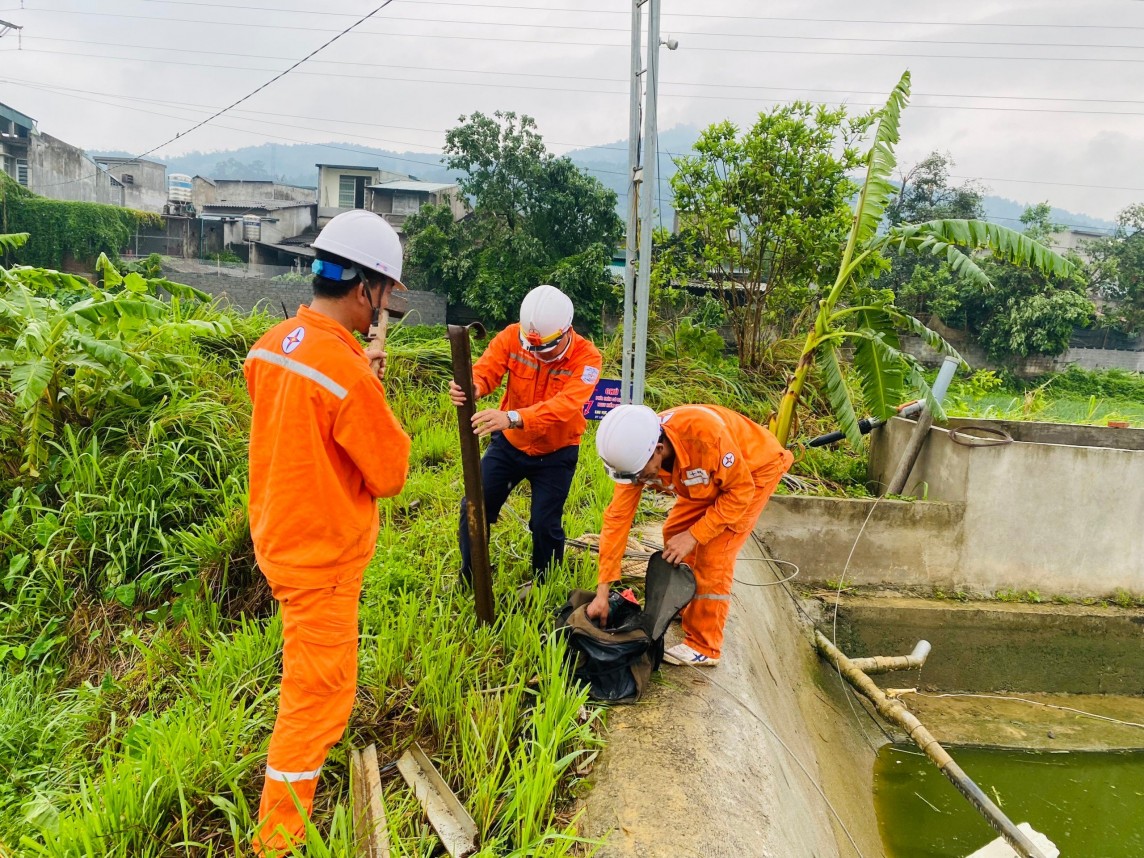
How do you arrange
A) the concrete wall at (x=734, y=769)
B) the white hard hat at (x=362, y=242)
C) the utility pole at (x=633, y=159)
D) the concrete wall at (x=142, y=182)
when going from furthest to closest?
the concrete wall at (x=142, y=182), the utility pole at (x=633, y=159), the concrete wall at (x=734, y=769), the white hard hat at (x=362, y=242)

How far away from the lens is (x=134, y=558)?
3969 millimetres

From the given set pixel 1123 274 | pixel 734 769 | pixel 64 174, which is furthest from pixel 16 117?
pixel 1123 274

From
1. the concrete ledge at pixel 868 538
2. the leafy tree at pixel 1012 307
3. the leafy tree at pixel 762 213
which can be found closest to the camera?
the concrete ledge at pixel 868 538

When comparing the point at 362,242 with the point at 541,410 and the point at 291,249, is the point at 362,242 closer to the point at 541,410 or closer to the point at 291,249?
the point at 541,410

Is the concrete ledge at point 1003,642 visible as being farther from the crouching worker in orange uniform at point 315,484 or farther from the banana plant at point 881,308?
the crouching worker in orange uniform at point 315,484

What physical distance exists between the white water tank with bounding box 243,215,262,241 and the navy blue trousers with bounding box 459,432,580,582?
2965 cm

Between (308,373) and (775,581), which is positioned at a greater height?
(308,373)

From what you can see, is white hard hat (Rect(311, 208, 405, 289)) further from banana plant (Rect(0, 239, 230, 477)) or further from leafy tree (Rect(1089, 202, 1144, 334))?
leafy tree (Rect(1089, 202, 1144, 334))

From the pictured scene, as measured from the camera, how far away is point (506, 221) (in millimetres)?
17828

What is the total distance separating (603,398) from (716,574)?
2.05 m

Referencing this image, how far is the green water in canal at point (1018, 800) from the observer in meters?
4.28

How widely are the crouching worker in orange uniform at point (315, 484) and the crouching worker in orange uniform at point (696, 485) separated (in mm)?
1192

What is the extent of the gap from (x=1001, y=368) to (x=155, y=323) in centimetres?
2394

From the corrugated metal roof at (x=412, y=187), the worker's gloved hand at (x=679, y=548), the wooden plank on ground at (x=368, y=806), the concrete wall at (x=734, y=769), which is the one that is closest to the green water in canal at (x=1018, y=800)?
the concrete wall at (x=734, y=769)
